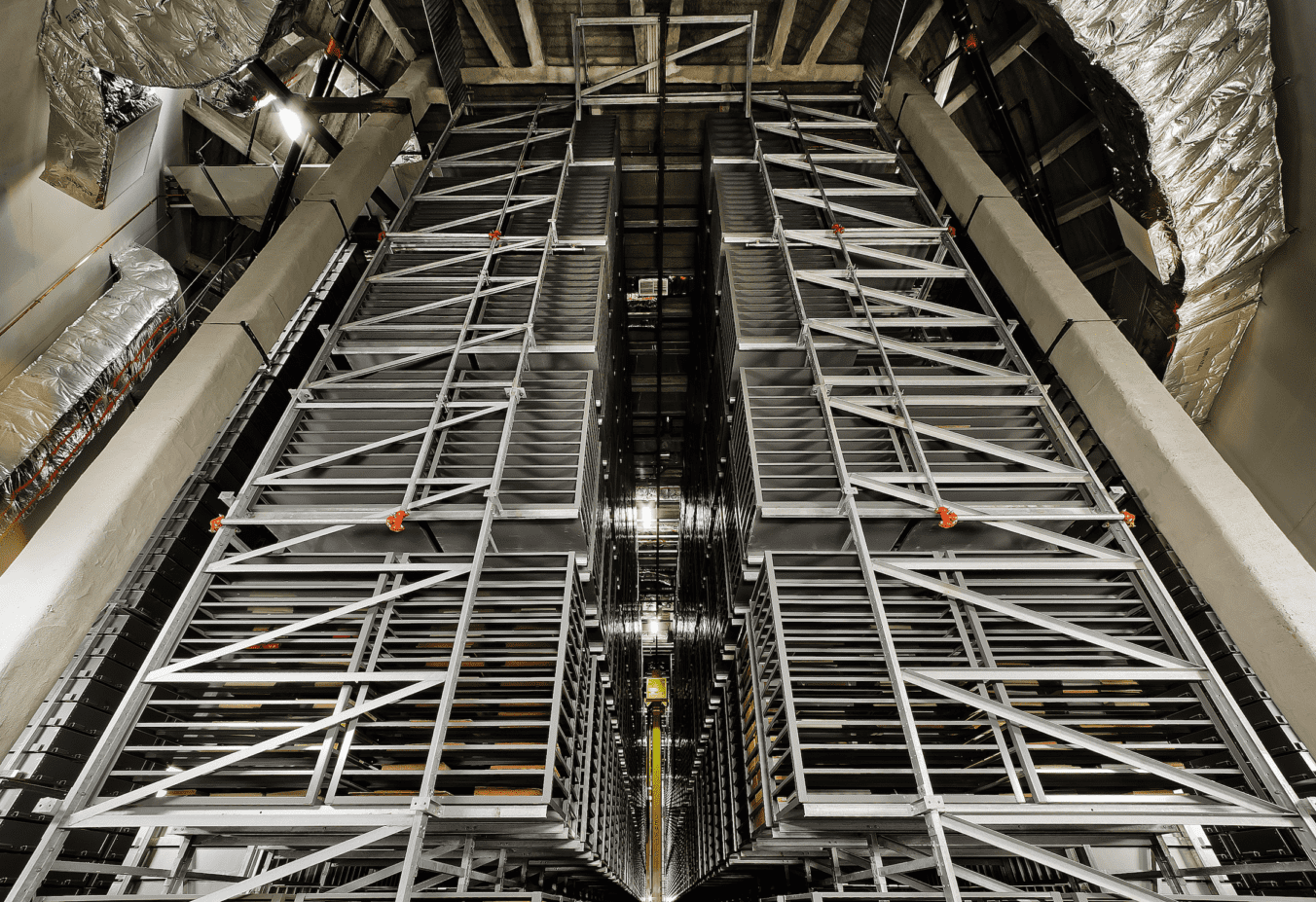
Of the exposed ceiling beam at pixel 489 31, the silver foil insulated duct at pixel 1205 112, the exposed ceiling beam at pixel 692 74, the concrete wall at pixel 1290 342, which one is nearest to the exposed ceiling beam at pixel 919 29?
the exposed ceiling beam at pixel 692 74

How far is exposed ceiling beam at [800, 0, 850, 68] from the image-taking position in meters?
12.1

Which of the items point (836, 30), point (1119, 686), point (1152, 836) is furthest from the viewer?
point (836, 30)

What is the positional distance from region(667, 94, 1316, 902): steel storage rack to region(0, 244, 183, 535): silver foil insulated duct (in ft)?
29.4

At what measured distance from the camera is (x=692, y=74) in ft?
43.1

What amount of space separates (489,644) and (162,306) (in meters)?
7.98

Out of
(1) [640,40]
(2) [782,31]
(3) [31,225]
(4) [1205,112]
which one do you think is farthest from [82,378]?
(4) [1205,112]

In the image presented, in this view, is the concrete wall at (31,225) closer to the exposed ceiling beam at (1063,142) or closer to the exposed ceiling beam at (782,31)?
the exposed ceiling beam at (782,31)

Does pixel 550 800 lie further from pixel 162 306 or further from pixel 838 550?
pixel 162 306

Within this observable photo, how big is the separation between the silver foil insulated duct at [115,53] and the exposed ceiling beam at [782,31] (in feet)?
29.4

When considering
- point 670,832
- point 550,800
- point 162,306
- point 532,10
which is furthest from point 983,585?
point 670,832

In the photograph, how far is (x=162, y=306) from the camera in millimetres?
9523

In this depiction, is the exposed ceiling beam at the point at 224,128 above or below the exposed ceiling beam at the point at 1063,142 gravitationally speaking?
above

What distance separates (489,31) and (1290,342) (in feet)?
48.6

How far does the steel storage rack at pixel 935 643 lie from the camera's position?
4.91 meters
